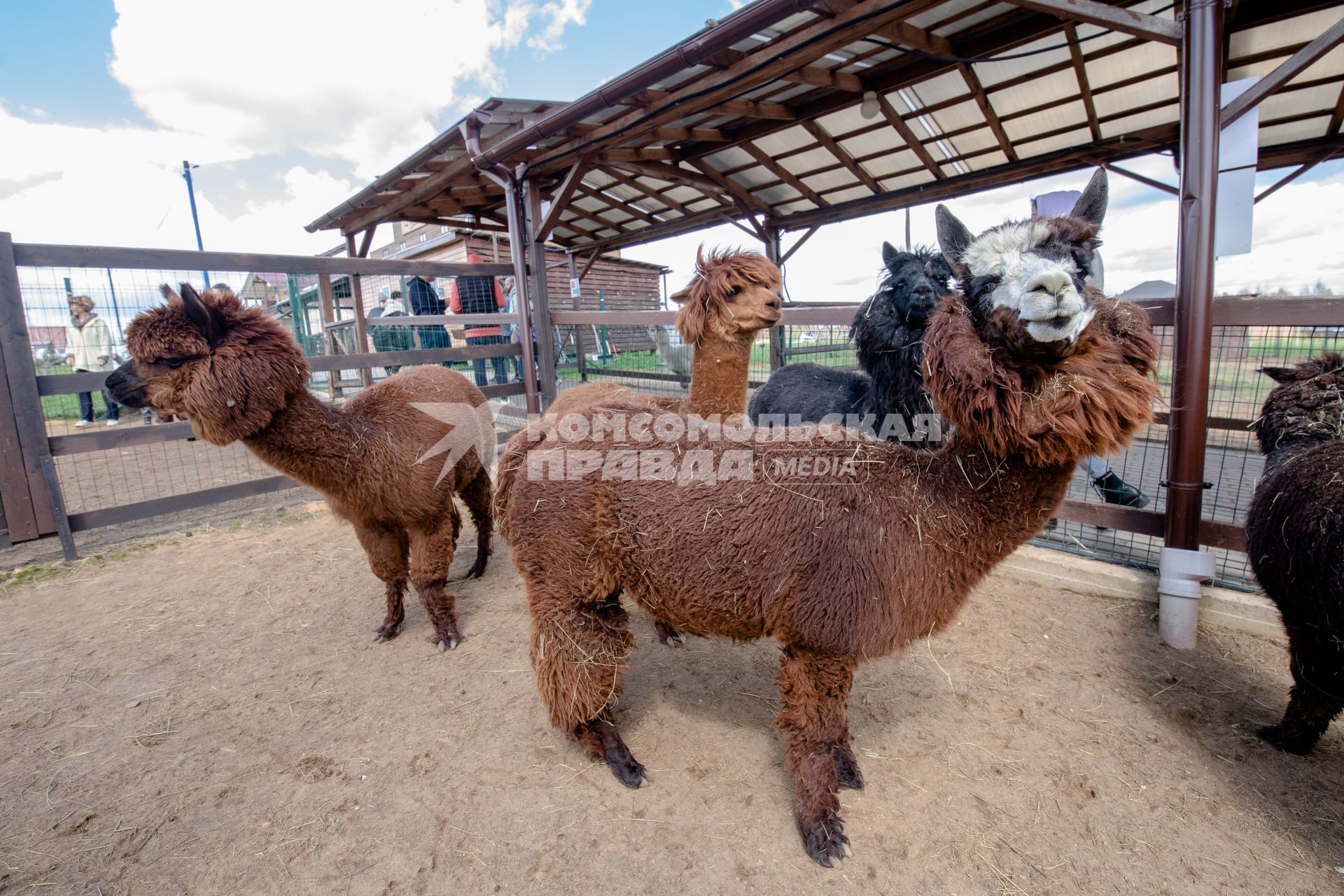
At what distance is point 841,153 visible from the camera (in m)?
6.83

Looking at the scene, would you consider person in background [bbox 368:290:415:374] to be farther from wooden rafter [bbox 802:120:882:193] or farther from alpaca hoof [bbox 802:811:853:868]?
alpaca hoof [bbox 802:811:853:868]

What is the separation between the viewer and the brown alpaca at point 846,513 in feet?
4.78

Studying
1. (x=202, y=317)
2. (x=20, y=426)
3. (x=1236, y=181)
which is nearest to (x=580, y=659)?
(x=202, y=317)

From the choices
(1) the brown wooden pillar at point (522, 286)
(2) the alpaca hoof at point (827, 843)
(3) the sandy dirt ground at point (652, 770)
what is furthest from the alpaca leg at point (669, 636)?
(1) the brown wooden pillar at point (522, 286)

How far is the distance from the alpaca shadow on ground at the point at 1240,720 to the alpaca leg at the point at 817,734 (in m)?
1.43

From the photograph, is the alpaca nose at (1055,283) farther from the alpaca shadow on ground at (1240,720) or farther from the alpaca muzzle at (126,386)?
the alpaca muzzle at (126,386)

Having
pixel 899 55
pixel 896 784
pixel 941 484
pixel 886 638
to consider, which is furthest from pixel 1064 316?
pixel 899 55

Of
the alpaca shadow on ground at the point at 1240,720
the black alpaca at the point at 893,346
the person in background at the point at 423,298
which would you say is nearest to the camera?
the alpaca shadow on ground at the point at 1240,720

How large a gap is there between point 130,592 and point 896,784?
17.7 ft

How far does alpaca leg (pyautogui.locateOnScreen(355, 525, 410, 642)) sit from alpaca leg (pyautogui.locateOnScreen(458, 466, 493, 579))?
0.76m

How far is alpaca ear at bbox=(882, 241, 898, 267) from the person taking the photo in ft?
10.7

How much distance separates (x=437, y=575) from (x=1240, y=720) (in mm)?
4017

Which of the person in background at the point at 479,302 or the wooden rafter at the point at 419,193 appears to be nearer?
the wooden rafter at the point at 419,193

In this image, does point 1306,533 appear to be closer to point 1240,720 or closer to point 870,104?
point 1240,720
